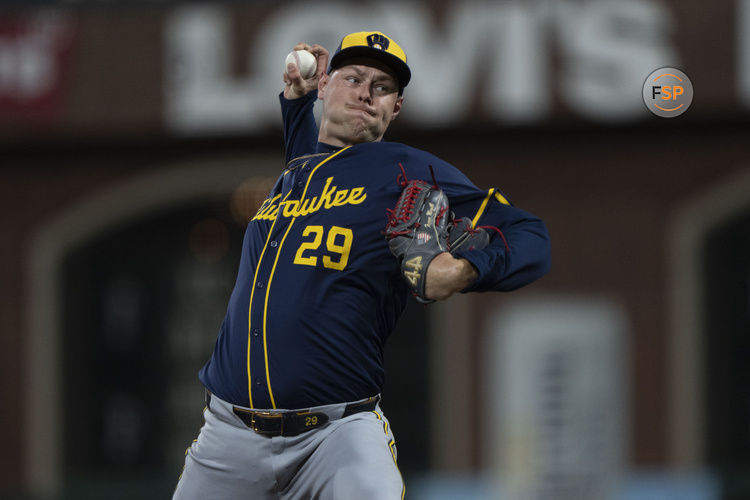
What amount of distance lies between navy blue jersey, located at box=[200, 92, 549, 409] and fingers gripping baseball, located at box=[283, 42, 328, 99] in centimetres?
55

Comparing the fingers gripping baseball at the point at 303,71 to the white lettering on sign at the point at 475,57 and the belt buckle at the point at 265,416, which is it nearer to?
the belt buckle at the point at 265,416

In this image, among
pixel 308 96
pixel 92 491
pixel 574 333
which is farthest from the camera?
pixel 92 491

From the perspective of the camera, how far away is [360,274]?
384cm

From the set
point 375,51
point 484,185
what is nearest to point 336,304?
point 375,51

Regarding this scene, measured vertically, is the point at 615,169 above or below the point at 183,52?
below

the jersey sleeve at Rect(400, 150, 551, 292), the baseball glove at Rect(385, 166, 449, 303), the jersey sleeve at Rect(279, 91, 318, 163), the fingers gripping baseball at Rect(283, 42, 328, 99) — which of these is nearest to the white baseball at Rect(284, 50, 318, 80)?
the fingers gripping baseball at Rect(283, 42, 328, 99)

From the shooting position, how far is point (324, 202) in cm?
394

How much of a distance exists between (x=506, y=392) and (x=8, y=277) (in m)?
5.14

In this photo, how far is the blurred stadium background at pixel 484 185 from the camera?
9.99m

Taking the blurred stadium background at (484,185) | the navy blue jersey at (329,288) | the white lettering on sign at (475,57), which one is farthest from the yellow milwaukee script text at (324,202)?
the blurred stadium background at (484,185)

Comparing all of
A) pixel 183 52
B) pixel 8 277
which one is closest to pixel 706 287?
pixel 183 52

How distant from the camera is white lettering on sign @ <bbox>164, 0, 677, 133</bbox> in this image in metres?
9.88

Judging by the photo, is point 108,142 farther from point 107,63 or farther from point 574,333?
point 574,333

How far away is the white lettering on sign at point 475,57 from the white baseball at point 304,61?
225 inches
